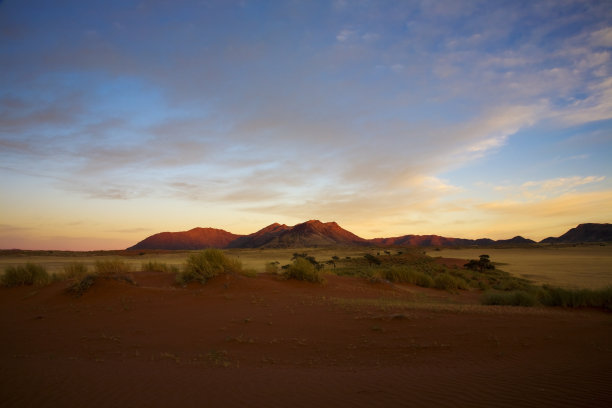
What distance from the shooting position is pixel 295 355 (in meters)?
7.02

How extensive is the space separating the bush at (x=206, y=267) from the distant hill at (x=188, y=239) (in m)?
124

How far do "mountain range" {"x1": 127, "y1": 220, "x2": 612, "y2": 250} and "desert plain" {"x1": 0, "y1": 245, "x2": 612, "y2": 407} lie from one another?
10043cm

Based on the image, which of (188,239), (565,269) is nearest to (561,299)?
(565,269)

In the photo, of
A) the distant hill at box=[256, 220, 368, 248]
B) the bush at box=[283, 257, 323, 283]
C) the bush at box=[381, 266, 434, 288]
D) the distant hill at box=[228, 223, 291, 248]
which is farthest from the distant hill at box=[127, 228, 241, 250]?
→ the bush at box=[283, 257, 323, 283]

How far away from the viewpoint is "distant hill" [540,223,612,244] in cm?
11812

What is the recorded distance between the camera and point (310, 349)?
24.1 feet

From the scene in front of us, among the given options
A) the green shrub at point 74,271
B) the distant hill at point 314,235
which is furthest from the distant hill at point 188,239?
the green shrub at point 74,271

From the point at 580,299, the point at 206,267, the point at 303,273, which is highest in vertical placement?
the point at 206,267

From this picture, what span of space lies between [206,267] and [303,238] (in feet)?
345

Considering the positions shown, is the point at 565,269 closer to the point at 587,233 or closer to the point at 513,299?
the point at 513,299

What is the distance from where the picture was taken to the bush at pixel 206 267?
1490 centimetres

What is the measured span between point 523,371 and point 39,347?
9.54m

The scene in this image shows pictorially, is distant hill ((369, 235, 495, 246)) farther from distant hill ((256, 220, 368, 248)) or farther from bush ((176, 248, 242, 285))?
bush ((176, 248, 242, 285))

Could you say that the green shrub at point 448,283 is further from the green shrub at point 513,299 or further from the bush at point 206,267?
the bush at point 206,267
